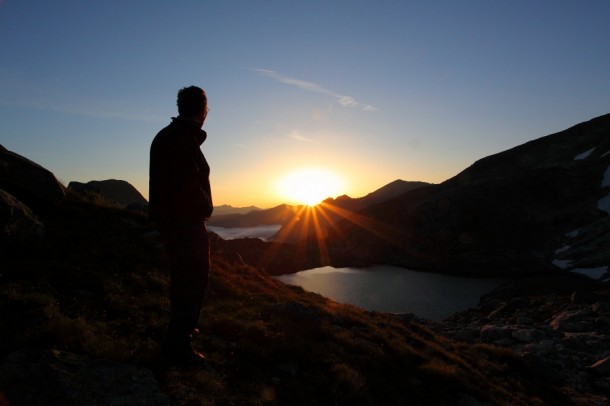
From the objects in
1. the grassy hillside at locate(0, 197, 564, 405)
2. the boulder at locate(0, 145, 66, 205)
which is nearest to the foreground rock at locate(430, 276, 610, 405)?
the grassy hillside at locate(0, 197, 564, 405)

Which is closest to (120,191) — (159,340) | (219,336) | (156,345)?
(219,336)

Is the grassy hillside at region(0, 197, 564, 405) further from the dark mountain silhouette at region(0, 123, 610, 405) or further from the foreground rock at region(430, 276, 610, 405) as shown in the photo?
the foreground rock at region(430, 276, 610, 405)

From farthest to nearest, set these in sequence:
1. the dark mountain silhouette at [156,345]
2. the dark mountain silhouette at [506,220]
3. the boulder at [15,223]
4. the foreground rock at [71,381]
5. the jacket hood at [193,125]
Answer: the dark mountain silhouette at [506,220] < the boulder at [15,223] < the jacket hood at [193,125] < the dark mountain silhouette at [156,345] < the foreground rock at [71,381]

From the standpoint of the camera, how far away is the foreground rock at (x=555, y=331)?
18.8 metres

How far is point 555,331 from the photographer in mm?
32062

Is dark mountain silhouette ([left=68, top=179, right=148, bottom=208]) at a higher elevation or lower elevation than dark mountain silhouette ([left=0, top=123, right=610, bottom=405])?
higher

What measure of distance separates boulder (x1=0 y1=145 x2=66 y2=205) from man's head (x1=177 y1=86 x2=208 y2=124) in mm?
11755

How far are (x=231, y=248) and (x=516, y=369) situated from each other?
1652 centimetres

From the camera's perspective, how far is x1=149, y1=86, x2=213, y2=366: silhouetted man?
6.07 metres

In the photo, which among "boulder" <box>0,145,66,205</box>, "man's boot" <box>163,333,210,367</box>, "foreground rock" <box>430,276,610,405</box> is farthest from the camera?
"foreground rock" <box>430,276,610,405</box>

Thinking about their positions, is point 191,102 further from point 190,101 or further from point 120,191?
point 120,191

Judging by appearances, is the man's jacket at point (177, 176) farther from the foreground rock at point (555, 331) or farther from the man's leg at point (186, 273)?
the foreground rock at point (555, 331)

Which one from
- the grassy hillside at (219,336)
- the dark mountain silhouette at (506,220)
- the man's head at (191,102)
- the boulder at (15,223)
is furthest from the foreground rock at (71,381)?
the dark mountain silhouette at (506,220)

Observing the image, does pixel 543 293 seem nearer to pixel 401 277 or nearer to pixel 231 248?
pixel 401 277
